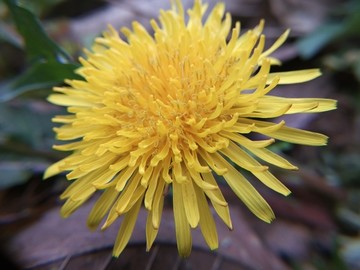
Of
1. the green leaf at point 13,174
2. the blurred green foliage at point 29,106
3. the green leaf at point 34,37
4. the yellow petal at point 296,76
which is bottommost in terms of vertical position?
the yellow petal at point 296,76

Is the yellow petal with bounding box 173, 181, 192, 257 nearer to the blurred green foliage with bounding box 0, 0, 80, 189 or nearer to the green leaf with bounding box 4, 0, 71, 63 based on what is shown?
the blurred green foliage with bounding box 0, 0, 80, 189

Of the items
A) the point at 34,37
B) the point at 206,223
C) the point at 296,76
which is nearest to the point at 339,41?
the point at 296,76

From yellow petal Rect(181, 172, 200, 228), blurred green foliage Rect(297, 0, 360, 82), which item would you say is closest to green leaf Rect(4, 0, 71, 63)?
yellow petal Rect(181, 172, 200, 228)

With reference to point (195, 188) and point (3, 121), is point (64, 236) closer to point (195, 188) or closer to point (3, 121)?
point (195, 188)

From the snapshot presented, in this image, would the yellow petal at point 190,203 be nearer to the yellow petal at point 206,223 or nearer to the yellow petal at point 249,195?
the yellow petal at point 206,223

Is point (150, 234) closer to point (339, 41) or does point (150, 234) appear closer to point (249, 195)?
point (249, 195)

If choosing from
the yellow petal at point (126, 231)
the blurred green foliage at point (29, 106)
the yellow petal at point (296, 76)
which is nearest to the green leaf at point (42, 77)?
the blurred green foliage at point (29, 106)
